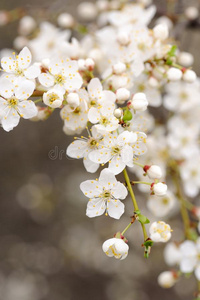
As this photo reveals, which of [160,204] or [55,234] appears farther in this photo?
[55,234]

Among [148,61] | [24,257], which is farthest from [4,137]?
[148,61]

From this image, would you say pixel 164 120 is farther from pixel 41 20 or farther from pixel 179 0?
pixel 41 20

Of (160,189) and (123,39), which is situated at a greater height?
(123,39)

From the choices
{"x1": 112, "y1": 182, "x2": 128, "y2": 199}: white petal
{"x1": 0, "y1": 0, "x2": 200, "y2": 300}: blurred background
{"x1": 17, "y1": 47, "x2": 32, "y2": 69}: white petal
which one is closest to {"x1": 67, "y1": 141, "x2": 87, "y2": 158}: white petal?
{"x1": 112, "y1": 182, "x2": 128, "y2": 199}: white petal

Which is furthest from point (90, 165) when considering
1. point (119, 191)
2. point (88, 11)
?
point (88, 11)

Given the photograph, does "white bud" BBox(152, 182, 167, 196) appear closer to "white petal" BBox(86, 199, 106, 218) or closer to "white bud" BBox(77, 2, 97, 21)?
"white petal" BBox(86, 199, 106, 218)

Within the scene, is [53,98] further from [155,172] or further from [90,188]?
[155,172]

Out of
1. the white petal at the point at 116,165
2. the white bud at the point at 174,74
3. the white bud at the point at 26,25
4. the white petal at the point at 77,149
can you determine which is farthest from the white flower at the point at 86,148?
the white bud at the point at 26,25
